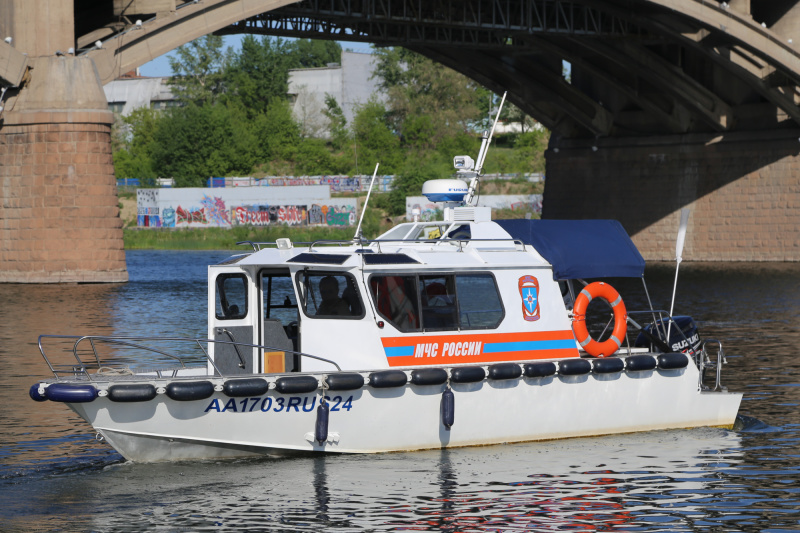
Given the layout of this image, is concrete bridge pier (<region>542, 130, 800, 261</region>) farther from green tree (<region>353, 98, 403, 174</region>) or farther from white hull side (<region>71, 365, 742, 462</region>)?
white hull side (<region>71, 365, 742, 462</region>)

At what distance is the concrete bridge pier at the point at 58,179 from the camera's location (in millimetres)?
36688

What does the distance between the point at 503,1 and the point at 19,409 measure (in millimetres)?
36527

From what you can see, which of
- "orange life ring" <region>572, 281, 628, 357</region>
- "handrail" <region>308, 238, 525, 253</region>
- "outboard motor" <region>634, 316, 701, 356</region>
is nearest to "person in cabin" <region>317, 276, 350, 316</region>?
"handrail" <region>308, 238, 525, 253</region>

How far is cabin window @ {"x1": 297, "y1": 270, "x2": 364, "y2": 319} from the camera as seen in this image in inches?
535

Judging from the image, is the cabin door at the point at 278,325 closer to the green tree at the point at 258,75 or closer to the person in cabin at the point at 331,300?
the person in cabin at the point at 331,300

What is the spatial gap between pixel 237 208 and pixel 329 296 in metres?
66.0

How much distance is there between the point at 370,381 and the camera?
42.7 ft

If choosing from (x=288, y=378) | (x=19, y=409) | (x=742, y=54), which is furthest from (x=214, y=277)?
(x=742, y=54)

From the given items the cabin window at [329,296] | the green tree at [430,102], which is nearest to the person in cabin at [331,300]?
the cabin window at [329,296]

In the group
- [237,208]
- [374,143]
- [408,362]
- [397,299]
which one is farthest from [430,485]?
[374,143]

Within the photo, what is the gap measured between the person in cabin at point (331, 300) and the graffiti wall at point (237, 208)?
2517 inches

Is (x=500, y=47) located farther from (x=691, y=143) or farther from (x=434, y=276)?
(x=434, y=276)

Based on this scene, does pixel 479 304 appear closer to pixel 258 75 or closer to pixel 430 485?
pixel 430 485

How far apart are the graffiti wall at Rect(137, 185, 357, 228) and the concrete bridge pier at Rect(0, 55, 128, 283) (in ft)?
133
